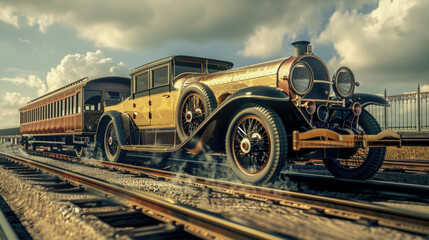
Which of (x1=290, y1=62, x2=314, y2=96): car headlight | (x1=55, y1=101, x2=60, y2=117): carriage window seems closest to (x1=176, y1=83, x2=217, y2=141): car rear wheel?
(x1=290, y1=62, x2=314, y2=96): car headlight

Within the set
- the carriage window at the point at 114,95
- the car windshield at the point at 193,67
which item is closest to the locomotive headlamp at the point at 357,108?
the car windshield at the point at 193,67

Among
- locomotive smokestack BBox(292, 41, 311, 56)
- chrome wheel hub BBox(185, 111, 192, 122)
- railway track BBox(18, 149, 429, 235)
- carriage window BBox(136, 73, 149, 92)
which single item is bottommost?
railway track BBox(18, 149, 429, 235)

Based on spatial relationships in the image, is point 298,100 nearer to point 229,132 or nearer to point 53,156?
point 229,132

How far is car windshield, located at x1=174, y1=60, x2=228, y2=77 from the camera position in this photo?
6948 mm

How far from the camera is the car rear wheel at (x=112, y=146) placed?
27.6 feet

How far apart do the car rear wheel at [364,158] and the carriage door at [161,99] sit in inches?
122

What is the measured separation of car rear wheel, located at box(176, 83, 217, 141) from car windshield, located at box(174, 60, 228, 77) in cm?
101

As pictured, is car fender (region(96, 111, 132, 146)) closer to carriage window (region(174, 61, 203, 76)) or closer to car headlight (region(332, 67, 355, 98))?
carriage window (region(174, 61, 203, 76))

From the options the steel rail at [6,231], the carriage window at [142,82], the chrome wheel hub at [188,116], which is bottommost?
the steel rail at [6,231]

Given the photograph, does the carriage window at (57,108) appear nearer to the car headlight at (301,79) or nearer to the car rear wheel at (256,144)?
the car rear wheel at (256,144)

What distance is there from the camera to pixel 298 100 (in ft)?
15.8

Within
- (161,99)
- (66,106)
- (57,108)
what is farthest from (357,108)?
(57,108)

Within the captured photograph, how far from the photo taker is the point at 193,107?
5980 mm

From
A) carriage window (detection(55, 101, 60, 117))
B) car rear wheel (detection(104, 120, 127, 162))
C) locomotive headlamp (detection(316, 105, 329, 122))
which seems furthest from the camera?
carriage window (detection(55, 101, 60, 117))
